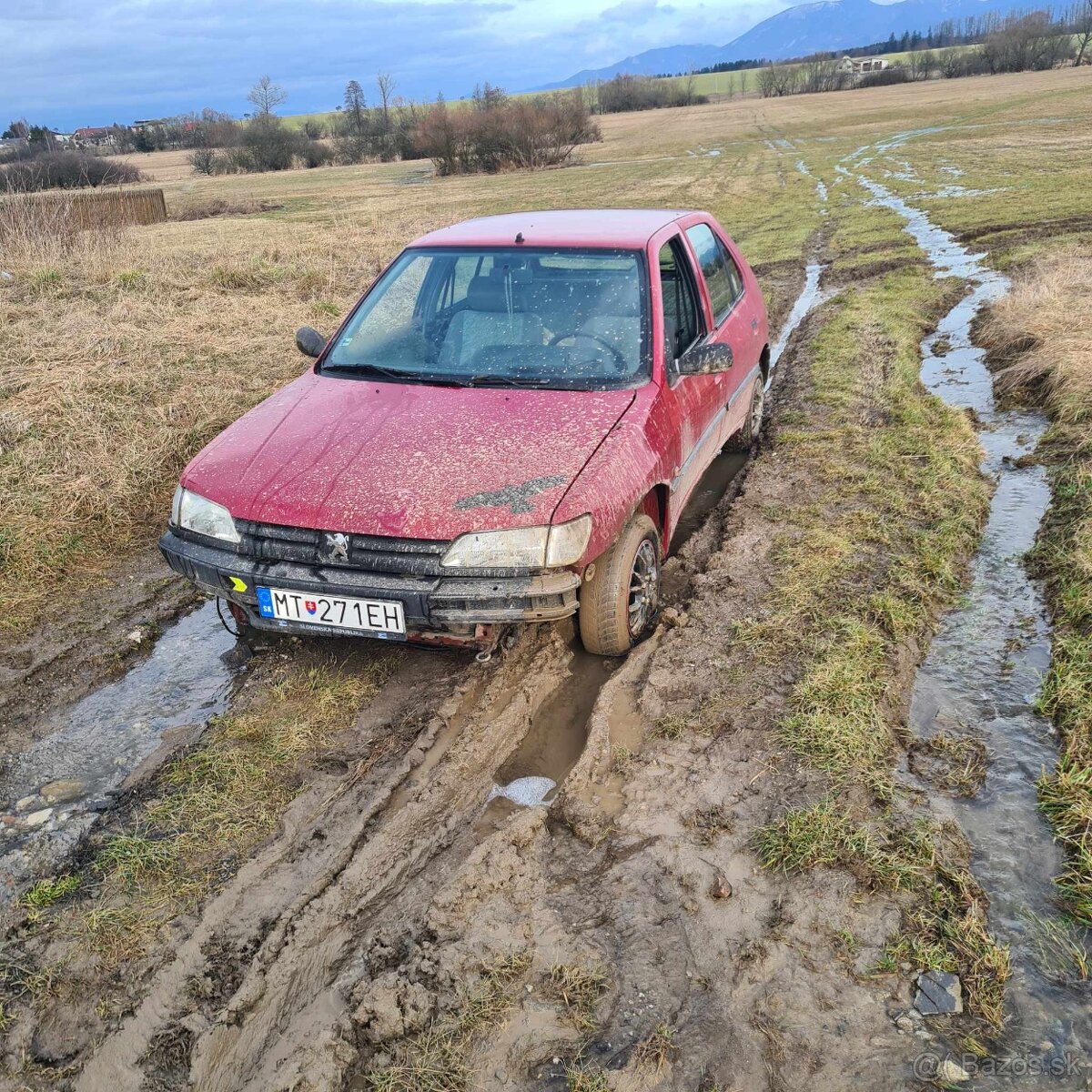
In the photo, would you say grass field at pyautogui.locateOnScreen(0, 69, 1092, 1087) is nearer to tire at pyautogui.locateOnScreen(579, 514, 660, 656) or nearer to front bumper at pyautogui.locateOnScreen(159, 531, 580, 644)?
tire at pyautogui.locateOnScreen(579, 514, 660, 656)

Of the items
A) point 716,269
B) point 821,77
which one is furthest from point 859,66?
point 716,269

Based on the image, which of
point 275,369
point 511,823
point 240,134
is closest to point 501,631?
point 511,823

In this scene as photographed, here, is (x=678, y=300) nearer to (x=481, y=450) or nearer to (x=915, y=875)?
(x=481, y=450)

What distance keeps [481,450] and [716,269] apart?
2624 mm

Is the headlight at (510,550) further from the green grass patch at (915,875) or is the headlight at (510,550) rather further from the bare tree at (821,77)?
the bare tree at (821,77)

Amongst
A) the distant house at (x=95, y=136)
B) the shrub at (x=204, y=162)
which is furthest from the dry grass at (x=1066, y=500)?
the distant house at (x=95, y=136)

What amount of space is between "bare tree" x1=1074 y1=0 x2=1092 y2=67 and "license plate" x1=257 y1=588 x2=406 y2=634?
9247cm

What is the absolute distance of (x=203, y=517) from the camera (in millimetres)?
3463

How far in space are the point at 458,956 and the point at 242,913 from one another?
0.71 meters

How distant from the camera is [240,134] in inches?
2035

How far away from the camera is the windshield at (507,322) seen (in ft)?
12.9

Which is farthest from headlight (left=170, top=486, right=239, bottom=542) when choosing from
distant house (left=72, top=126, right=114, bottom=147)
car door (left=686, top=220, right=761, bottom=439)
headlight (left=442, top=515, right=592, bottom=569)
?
distant house (left=72, top=126, right=114, bottom=147)

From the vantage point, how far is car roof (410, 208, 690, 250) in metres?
4.27

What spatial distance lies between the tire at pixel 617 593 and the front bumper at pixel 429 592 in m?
0.19
